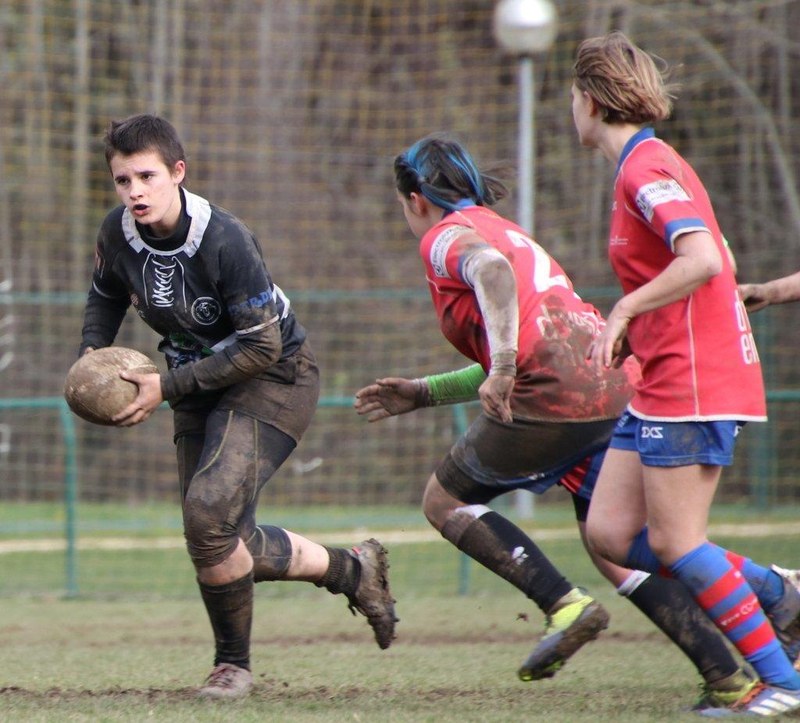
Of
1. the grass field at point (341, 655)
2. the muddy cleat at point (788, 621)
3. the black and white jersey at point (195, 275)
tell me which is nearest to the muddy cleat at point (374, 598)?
the grass field at point (341, 655)

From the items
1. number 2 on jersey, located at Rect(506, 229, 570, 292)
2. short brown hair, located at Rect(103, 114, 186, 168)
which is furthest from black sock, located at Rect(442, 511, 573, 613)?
short brown hair, located at Rect(103, 114, 186, 168)

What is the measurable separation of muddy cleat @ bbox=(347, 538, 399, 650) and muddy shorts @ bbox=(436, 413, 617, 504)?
0.69 meters

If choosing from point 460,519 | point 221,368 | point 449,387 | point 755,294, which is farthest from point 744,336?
point 221,368

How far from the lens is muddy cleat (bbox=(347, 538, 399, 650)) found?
Answer: 5629mm

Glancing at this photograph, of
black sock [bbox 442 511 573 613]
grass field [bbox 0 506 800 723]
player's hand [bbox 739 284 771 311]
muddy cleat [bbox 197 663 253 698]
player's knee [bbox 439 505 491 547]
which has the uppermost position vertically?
player's hand [bbox 739 284 771 311]

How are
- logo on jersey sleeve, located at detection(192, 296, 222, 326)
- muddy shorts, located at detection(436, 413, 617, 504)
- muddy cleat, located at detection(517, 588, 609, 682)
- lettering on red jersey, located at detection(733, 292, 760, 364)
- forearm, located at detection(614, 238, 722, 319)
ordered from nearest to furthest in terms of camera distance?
forearm, located at detection(614, 238, 722, 319) < lettering on red jersey, located at detection(733, 292, 760, 364) < muddy cleat, located at detection(517, 588, 609, 682) < muddy shorts, located at detection(436, 413, 617, 504) < logo on jersey sleeve, located at detection(192, 296, 222, 326)

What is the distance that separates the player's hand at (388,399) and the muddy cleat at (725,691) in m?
1.57

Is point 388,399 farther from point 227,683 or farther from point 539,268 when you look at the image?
point 227,683

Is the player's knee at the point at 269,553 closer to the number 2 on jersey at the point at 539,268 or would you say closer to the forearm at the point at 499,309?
the forearm at the point at 499,309

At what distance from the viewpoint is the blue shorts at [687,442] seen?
4.34 m

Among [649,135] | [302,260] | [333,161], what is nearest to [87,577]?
[302,260]

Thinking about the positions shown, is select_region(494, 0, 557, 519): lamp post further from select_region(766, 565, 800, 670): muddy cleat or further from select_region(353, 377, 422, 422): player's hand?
select_region(766, 565, 800, 670): muddy cleat

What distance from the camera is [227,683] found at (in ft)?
17.0

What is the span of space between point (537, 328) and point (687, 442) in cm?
83
